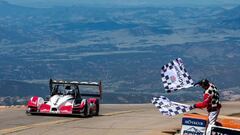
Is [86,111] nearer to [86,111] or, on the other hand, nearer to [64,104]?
[86,111]

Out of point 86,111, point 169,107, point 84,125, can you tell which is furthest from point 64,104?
point 169,107

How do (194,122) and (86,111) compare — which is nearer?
(194,122)

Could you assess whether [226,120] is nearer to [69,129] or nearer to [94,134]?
[94,134]

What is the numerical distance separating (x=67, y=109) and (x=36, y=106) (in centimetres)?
151

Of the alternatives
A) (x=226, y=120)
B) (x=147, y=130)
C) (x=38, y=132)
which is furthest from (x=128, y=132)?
(x=226, y=120)

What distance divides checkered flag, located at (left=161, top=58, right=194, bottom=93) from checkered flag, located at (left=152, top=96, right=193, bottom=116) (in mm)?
546

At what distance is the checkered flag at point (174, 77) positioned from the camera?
2083 centimetres

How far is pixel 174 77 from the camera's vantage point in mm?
20859

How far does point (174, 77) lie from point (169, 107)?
943 millimetres

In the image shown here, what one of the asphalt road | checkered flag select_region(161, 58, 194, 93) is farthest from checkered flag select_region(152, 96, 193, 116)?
the asphalt road

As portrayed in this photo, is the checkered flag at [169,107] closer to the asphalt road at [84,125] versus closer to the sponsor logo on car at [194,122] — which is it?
the sponsor logo on car at [194,122]

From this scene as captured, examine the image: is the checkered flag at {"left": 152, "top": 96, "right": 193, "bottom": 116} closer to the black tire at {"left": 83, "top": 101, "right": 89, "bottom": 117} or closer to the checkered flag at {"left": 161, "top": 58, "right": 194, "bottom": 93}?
the checkered flag at {"left": 161, "top": 58, "right": 194, "bottom": 93}

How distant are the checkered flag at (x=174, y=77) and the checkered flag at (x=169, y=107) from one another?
546 millimetres

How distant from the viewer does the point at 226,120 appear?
21.4 metres
